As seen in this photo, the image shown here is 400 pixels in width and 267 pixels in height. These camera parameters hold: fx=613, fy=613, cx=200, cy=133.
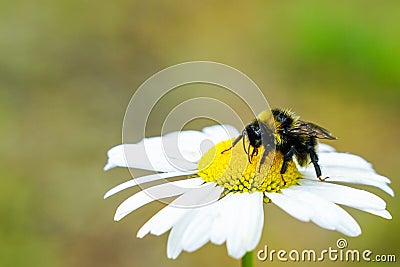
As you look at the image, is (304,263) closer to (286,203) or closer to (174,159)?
(174,159)

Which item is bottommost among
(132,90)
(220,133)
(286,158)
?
(286,158)

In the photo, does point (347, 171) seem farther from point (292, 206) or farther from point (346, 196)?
point (292, 206)

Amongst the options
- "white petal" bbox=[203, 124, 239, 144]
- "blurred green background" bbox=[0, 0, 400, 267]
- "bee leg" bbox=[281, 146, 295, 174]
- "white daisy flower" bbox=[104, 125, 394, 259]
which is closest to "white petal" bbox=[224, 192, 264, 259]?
"white daisy flower" bbox=[104, 125, 394, 259]

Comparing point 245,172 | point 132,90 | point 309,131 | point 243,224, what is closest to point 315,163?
point 309,131

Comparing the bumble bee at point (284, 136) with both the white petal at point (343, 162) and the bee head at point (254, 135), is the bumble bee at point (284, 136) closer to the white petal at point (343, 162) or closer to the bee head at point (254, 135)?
the bee head at point (254, 135)

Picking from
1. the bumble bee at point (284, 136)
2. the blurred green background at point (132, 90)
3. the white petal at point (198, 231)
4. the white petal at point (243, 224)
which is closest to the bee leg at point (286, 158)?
the bumble bee at point (284, 136)

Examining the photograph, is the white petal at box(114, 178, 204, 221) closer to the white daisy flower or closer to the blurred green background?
the white daisy flower

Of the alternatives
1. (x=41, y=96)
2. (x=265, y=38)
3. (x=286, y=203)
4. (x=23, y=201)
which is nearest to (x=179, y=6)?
(x=265, y=38)
